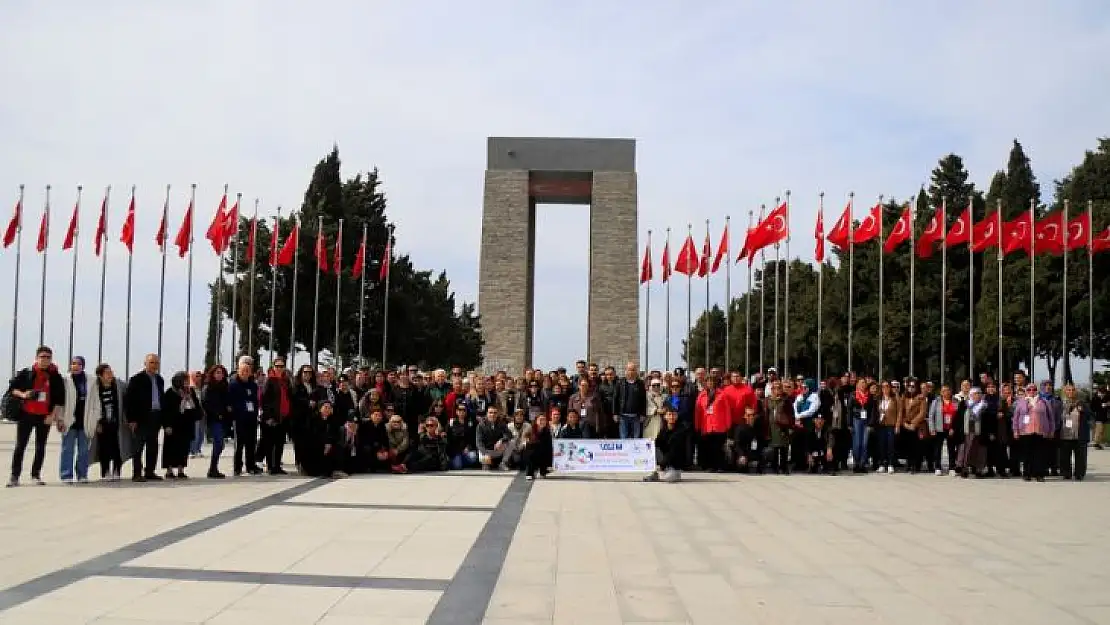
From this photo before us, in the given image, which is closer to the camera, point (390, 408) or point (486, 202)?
point (390, 408)

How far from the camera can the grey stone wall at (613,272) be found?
41.9 meters

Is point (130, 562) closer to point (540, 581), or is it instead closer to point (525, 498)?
→ point (540, 581)

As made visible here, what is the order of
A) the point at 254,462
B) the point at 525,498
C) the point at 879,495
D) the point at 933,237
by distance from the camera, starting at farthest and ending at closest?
the point at 933,237
the point at 254,462
the point at 879,495
the point at 525,498

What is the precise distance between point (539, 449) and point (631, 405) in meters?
Answer: 1.85

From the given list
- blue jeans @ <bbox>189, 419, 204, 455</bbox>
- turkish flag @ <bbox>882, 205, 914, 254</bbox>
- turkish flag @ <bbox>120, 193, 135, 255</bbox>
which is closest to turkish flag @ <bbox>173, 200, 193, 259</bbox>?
turkish flag @ <bbox>120, 193, 135, 255</bbox>

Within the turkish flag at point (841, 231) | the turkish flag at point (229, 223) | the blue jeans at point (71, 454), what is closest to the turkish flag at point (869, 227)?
the turkish flag at point (841, 231)

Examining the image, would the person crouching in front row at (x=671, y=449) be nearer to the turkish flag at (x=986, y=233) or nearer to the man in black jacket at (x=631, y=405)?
the man in black jacket at (x=631, y=405)

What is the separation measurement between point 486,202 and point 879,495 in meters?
33.2

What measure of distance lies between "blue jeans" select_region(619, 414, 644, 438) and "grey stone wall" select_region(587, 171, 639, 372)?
25.6 metres

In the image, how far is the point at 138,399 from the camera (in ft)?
41.4

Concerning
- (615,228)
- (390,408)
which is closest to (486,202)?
(615,228)

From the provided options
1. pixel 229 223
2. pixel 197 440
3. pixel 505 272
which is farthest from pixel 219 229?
pixel 505 272

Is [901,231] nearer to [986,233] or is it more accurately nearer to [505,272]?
[986,233]

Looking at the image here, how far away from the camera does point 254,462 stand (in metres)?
14.2
